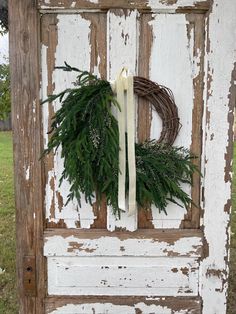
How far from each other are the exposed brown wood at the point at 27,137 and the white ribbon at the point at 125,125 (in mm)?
448

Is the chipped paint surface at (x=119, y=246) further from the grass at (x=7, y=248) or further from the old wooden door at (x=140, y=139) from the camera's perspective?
the grass at (x=7, y=248)

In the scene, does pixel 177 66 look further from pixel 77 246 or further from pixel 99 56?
pixel 77 246

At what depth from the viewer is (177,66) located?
7.01 feet

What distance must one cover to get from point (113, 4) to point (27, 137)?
809 millimetres

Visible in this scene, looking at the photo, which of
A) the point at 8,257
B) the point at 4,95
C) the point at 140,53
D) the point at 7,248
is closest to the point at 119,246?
the point at 140,53

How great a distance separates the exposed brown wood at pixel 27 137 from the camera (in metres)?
2.12

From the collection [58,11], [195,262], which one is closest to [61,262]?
[195,262]

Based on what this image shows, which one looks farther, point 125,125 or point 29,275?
point 29,275

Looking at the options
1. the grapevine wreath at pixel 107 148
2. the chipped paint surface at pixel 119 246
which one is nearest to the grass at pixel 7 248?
the chipped paint surface at pixel 119 246

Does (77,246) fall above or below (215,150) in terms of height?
below

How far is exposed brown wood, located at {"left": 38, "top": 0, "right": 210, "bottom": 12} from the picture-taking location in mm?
2084

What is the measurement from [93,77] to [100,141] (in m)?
0.32

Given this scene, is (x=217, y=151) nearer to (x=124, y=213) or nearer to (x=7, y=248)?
(x=124, y=213)

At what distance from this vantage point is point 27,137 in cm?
219
